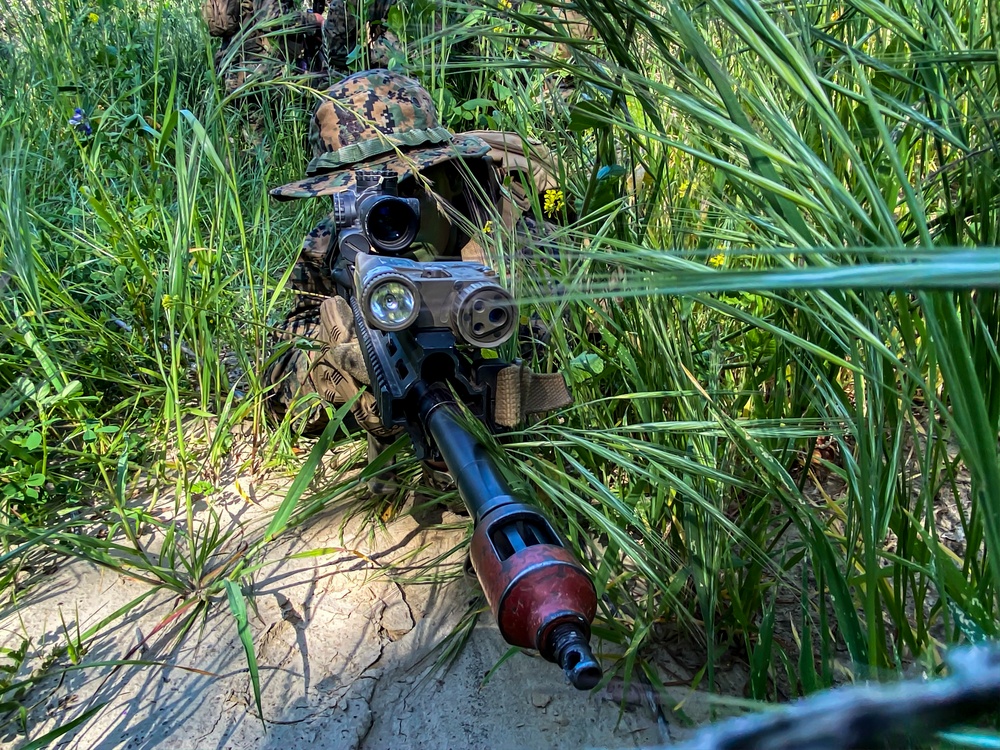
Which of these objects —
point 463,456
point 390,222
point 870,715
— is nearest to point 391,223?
point 390,222

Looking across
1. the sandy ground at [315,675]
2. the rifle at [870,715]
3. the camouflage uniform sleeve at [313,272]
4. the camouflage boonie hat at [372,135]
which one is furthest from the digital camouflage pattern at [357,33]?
the rifle at [870,715]

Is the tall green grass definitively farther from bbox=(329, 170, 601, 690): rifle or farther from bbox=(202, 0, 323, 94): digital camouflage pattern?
bbox=(202, 0, 323, 94): digital camouflage pattern

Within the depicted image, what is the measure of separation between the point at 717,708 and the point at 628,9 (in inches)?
38.7

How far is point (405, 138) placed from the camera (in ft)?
6.95

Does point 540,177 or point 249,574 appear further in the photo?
point 540,177

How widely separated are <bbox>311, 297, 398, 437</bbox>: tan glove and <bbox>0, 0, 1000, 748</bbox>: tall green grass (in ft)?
0.71

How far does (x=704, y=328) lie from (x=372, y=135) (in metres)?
1.30

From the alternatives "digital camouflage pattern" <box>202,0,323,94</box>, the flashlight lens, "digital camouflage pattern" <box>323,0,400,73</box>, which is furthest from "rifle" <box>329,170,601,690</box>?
"digital camouflage pattern" <box>202,0,323,94</box>

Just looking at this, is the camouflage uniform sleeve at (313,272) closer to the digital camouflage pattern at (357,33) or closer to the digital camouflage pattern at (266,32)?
the digital camouflage pattern at (357,33)

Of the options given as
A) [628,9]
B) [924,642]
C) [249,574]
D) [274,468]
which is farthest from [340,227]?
[924,642]

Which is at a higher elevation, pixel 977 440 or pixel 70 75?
pixel 70 75

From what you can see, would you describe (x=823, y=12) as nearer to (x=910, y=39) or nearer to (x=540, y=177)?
(x=910, y=39)

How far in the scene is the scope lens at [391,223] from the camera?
5.63 ft

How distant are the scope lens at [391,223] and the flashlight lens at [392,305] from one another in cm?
57
